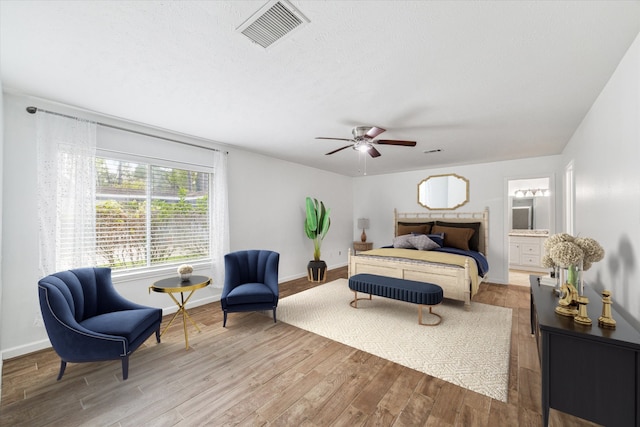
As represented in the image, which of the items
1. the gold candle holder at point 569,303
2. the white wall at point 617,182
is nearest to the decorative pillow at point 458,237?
the white wall at point 617,182

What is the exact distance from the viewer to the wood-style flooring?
171 centimetres

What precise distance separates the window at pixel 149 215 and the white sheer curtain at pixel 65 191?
203 mm

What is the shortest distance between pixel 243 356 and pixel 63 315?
149 cm

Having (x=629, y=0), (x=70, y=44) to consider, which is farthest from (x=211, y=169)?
(x=629, y=0)

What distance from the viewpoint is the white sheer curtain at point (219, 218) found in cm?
394

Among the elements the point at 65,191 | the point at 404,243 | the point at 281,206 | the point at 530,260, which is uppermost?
the point at 65,191

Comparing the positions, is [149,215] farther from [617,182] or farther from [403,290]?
[617,182]

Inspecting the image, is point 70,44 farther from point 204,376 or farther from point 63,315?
point 204,376

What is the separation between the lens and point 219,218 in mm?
4020

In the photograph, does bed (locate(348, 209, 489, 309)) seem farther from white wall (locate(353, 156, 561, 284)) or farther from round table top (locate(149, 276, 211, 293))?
round table top (locate(149, 276, 211, 293))

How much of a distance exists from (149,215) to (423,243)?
180 inches

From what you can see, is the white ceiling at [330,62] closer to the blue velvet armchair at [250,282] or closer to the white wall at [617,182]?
the white wall at [617,182]

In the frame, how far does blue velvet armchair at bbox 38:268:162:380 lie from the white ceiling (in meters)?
1.79

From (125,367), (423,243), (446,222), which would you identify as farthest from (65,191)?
(446,222)
